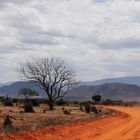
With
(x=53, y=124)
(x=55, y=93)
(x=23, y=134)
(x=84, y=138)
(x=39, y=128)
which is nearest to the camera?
(x=23, y=134)

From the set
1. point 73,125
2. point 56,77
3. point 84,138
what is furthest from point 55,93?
point 84,138

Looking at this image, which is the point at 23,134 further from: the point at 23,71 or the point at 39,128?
the point at 23,71

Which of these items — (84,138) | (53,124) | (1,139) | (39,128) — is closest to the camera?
(1,139)

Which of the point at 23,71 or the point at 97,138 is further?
the point at 23,71

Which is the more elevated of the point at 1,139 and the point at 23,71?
the point at 23,71

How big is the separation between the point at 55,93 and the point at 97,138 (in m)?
42.7

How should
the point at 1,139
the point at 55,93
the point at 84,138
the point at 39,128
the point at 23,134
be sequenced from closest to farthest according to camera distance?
1. the point at 1,139
2. the point at 23,134
3. the point at 84,138
4. the point at 39,128
5. the point at 55,93

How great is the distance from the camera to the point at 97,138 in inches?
912

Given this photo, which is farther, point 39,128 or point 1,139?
point 39,128

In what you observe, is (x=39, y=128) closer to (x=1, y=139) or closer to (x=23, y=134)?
(x=23, y=134)

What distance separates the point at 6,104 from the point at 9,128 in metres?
46.4

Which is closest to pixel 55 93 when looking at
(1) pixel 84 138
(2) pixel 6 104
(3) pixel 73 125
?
(2) pixel 6 104

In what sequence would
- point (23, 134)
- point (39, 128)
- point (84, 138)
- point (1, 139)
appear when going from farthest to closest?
1. point (39, 128)
2. point (84, 138)
3. point (23, 134)
4. point (1, 139)

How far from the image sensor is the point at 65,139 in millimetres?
22828
